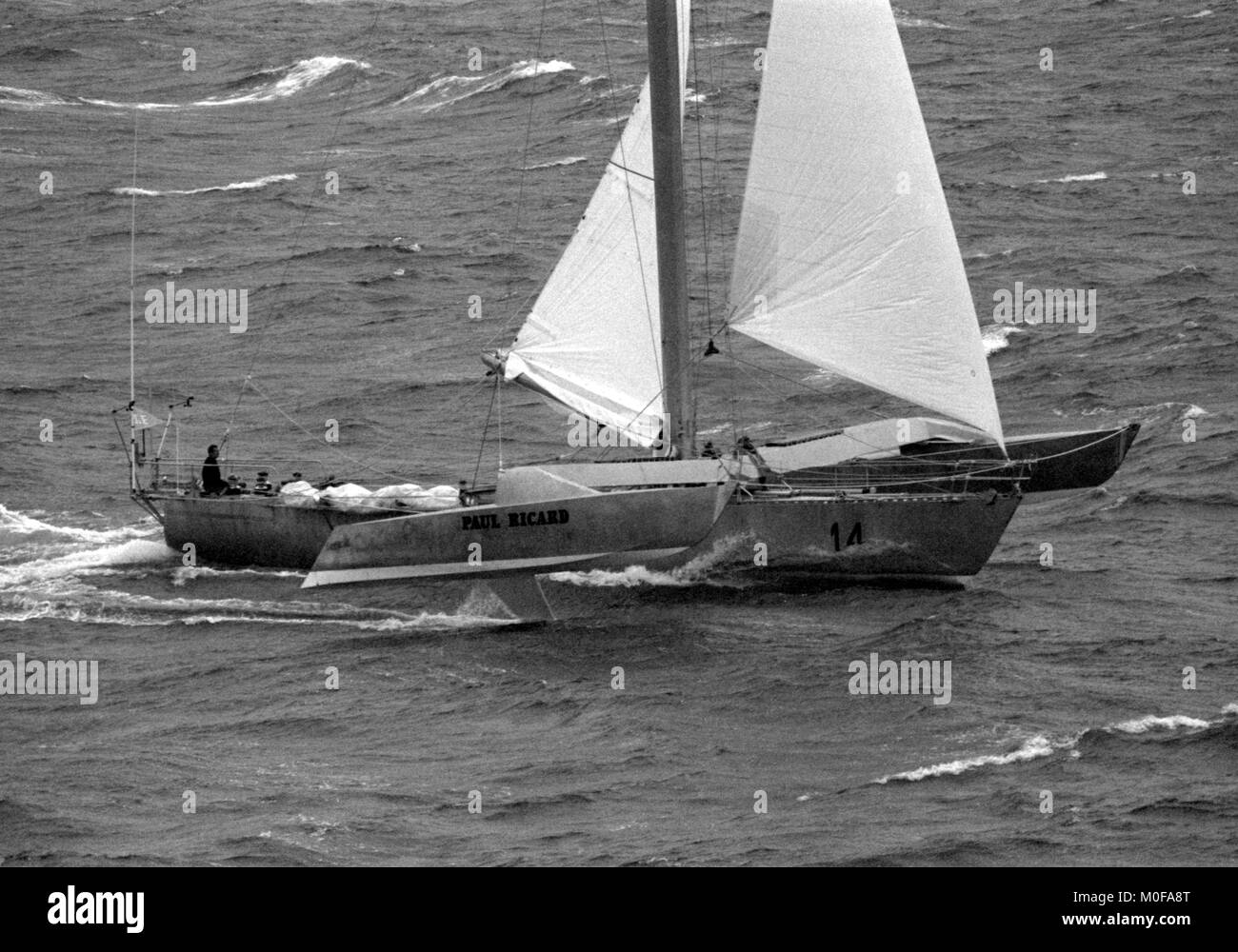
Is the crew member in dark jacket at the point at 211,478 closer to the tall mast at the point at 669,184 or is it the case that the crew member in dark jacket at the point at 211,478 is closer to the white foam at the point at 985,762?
the tall mast at the point at 669,184

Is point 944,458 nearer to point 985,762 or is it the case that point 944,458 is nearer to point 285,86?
point 985,762

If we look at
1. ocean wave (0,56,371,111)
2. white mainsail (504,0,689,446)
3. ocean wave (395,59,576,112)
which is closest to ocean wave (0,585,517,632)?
white mainsail (504,0,689,446)

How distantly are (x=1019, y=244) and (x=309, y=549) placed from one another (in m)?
23.2

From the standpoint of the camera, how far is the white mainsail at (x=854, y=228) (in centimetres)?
3266

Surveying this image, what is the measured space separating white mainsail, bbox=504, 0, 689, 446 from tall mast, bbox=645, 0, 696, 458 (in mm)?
519

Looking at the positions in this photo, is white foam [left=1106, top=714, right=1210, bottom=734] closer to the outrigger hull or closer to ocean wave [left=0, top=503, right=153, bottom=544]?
the outrigger hull

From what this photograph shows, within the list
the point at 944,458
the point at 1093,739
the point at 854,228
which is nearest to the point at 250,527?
the point at 944,458

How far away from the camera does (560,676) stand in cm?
3116

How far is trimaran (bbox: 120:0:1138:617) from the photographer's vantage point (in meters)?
32.8

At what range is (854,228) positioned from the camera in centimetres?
3297

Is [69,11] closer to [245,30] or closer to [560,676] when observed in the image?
[245,30]

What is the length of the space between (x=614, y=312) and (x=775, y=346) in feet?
11.4

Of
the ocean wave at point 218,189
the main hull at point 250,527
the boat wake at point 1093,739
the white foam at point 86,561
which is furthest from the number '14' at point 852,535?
the ocean wave at point 218,189
